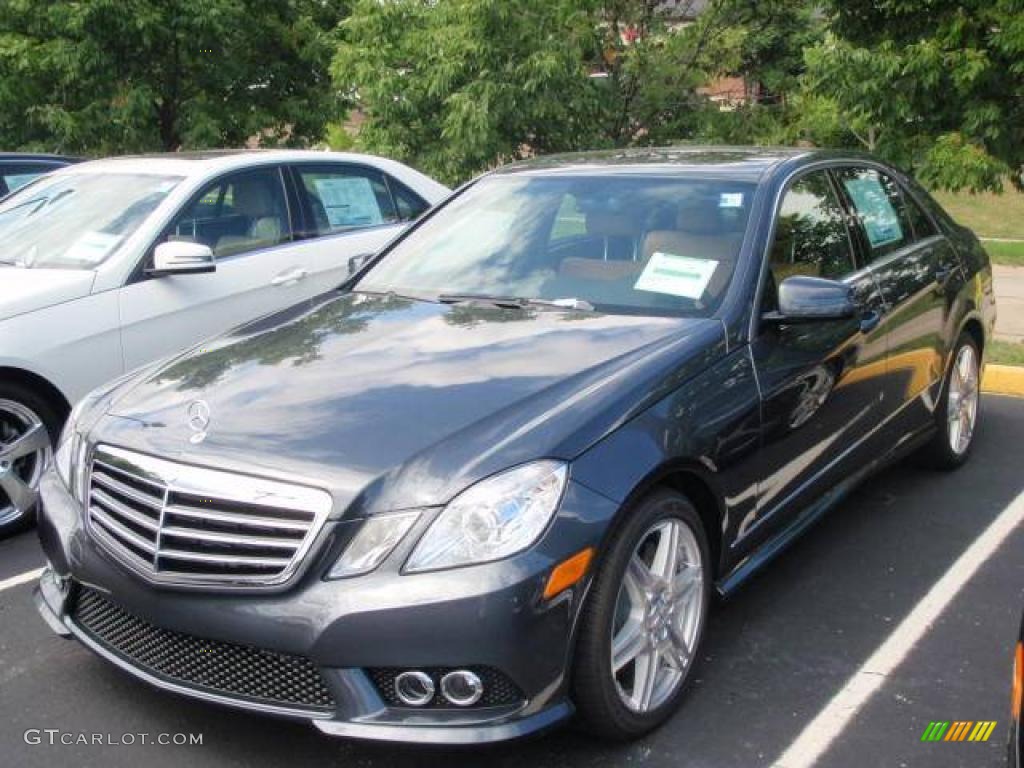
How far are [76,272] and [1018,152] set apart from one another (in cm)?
617

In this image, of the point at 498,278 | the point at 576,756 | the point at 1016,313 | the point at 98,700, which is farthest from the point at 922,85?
the point at 98,700

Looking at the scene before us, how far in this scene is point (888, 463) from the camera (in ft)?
15.7

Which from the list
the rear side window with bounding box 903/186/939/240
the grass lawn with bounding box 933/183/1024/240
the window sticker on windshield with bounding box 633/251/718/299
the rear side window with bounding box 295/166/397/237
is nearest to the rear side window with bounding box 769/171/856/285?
the window sticker on windshield with bounding box 633/251/718/299

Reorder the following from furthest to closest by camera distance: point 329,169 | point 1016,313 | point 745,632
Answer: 1. point 1016,313
2. point 329,169
3. point 745,632

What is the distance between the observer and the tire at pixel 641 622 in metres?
2.85

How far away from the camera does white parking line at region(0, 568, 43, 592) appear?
14.3 ft

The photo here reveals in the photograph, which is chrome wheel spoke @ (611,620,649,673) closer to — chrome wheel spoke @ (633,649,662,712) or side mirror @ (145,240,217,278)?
chrome wheel spoke @ (633,649,662,712)

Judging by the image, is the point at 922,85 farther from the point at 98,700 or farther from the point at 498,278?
the point at 98,700

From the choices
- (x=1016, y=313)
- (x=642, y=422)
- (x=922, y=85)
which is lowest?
(x=1016, y=313)

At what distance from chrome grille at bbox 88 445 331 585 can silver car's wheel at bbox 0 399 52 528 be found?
6.61 ft

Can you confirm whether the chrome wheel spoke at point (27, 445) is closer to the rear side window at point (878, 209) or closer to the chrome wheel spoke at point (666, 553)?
the chrome wheel spoke at point (666, 553)

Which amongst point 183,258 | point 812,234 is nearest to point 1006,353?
point 812,234

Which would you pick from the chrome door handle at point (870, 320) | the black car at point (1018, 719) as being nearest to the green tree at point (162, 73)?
the chrome door handle at point (870, 320)

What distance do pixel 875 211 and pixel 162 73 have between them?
9.45 metres
